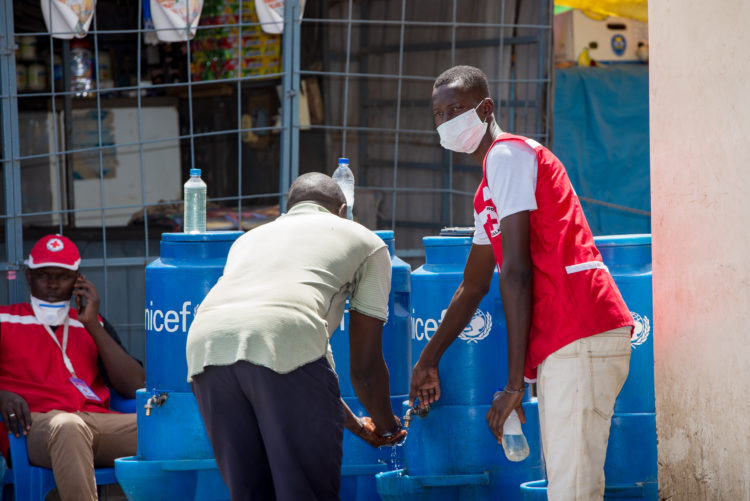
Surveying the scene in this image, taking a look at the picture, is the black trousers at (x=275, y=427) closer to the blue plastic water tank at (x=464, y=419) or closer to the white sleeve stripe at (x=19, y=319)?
the blue plastic water tank at (x=464, y=419)

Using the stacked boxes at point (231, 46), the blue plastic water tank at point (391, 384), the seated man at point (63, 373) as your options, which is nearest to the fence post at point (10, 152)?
the seated man at point (63, 373)

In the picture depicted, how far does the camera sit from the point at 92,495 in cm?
372

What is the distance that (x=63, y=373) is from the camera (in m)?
4.13

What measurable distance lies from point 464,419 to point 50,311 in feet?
6.62

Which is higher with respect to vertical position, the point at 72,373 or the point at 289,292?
the point at 289,292

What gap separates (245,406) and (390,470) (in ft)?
3.59

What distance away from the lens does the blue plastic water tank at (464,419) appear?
3.18 m

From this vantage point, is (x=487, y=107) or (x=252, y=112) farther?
(x=252, y=112)

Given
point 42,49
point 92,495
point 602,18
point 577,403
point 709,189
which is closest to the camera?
point 577,403

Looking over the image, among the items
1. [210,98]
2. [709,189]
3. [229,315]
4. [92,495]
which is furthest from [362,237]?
[210,98]

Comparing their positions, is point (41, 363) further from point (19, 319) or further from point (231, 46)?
point (231, 46)

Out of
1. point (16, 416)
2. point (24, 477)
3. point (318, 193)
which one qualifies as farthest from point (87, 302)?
point (318, 193)

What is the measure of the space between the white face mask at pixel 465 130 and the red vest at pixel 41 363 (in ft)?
7.27

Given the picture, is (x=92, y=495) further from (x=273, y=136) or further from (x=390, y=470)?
(x=273, y=136)
